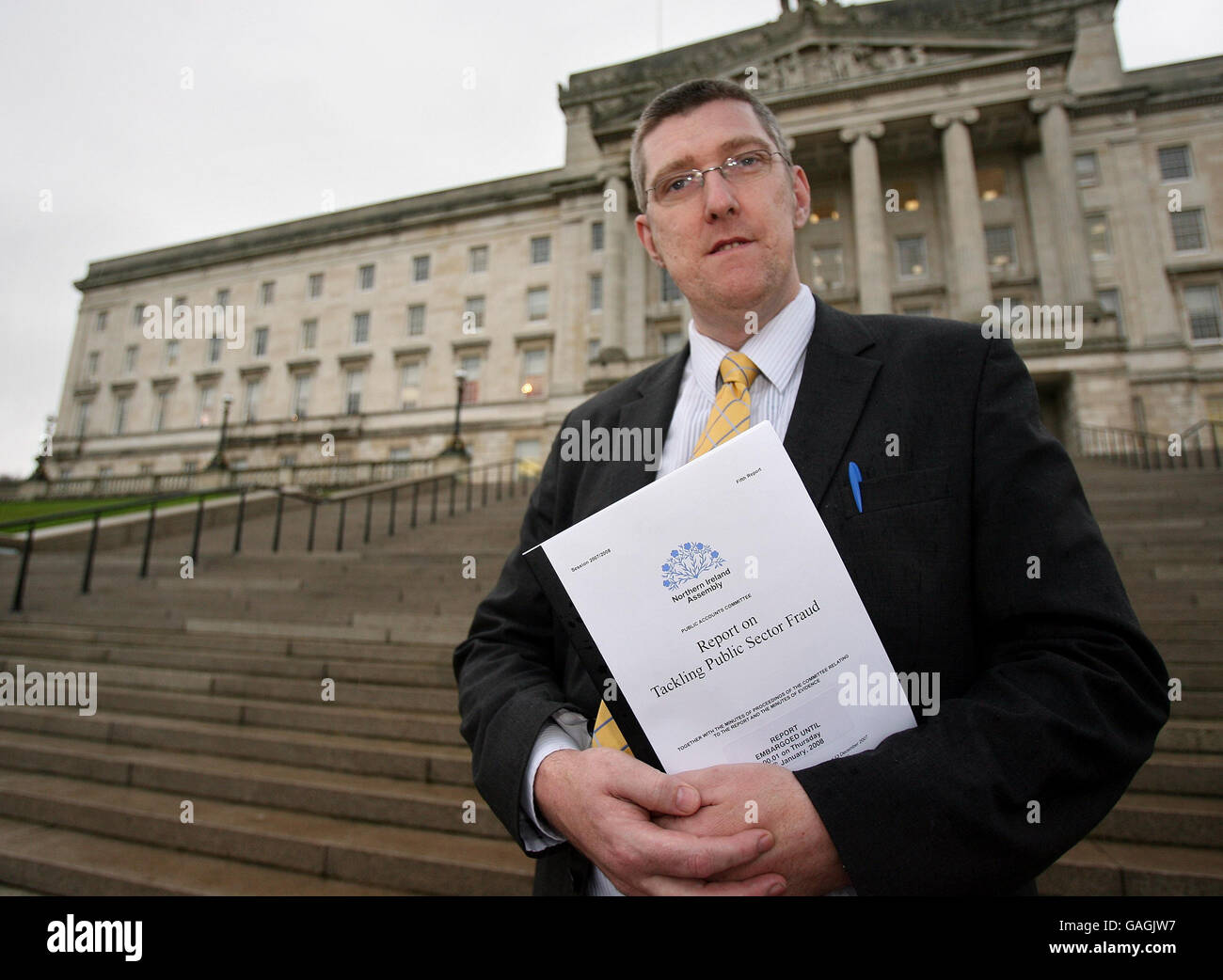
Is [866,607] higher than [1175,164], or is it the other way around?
[1175,164]

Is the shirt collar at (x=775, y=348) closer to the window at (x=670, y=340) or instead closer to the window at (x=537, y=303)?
the window at (x=670, y=340)

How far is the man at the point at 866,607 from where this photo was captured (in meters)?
1.06

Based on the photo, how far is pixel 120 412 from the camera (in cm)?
4394

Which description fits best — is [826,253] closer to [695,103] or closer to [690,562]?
[695,103]

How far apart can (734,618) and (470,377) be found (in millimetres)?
35473

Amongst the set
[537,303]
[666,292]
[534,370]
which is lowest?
[534,370]

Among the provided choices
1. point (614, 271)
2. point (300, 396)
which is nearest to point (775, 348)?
point (614, 271)

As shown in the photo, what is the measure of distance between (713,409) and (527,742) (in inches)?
37.6

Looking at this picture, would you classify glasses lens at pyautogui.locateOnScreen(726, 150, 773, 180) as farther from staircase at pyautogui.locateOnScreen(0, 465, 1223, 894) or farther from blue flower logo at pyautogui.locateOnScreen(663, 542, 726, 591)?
staircase at pyautogui.locateOnScreen(0, 465, 1223, 894)

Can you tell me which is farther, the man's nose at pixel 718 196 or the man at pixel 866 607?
the man's nose at pixel 718 196

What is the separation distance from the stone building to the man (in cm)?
2516

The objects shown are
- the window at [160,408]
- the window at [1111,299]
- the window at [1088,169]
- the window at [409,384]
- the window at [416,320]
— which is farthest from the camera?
the window at [160,408]

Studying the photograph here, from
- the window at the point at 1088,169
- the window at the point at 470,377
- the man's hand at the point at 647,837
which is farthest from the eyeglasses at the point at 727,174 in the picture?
the window at the point at 1088,169

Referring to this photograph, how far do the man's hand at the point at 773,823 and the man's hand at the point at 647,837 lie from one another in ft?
0.04
